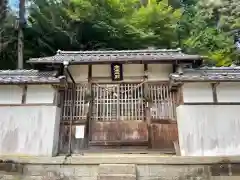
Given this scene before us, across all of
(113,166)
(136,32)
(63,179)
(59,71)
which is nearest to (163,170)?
(113,166)

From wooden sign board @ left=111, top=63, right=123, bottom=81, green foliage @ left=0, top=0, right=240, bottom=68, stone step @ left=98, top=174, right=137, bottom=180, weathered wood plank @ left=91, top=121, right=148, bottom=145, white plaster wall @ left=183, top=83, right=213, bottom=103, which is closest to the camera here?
stone step @ left=98, top=174, right=137, bottom=180

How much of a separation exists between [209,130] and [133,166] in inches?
114

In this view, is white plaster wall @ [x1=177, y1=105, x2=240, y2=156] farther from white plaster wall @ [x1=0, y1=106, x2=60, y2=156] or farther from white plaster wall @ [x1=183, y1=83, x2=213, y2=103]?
white plaster wall @ [x1=0, y1=106, x2=60, y2=156]

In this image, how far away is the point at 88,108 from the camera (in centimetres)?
1010

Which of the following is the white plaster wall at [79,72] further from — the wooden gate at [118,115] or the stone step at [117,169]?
the stone step at [117,169]

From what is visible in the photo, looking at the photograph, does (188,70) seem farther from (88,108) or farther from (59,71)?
(59,71)

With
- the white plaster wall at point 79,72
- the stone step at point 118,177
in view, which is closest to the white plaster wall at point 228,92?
the stone step at point 118,177

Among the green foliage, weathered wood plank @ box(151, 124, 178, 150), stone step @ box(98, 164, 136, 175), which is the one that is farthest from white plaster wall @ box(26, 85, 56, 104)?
the green foliage

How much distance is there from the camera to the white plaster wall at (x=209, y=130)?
8.83 meters

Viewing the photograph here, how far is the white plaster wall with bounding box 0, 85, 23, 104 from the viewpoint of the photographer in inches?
380

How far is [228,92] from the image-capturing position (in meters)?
9.48

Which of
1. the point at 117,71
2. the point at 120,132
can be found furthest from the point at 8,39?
the point at 120,132

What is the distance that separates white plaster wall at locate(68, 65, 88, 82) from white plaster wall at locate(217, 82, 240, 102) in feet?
16.3

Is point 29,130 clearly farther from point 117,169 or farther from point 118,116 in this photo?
point 117,169
